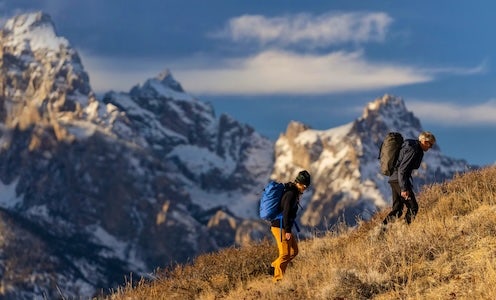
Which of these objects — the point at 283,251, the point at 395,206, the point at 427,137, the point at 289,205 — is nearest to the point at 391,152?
the point at 427,137

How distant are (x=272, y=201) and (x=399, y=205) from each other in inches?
114

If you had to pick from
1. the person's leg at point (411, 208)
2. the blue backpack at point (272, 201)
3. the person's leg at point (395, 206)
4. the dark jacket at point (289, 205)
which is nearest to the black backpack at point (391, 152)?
the person's leg at point (395, 206)

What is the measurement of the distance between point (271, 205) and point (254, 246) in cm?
365

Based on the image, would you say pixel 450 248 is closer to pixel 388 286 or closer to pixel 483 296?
pixel 388 286

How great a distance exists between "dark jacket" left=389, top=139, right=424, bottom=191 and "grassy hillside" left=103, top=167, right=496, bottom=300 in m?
0.82

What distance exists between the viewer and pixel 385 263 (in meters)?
11.9

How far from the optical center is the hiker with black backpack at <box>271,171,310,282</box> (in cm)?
1311

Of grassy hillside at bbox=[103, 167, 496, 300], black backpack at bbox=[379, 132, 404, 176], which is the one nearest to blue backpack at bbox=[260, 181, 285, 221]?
grassy hillside at bbox=[103, 167, 496, 300]

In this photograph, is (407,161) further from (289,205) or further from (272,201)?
(272,201)

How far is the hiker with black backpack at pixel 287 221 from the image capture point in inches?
516

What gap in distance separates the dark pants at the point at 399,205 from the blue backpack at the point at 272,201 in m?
2.37

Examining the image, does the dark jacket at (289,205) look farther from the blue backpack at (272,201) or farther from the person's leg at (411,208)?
the person's leg at (411,208)

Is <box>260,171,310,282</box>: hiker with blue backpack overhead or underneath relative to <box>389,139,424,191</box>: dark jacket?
underneath

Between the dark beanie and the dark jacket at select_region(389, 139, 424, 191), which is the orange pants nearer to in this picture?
the dark beanie
